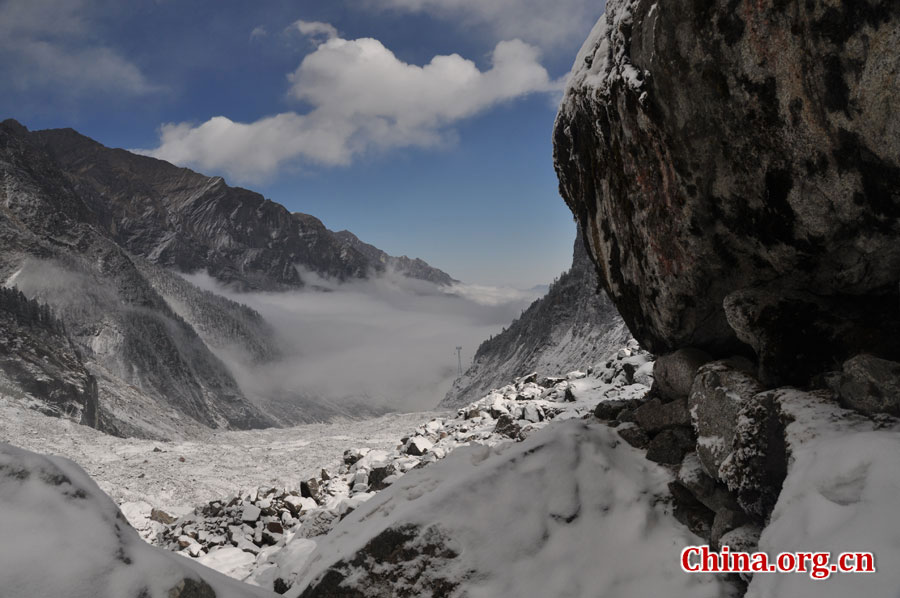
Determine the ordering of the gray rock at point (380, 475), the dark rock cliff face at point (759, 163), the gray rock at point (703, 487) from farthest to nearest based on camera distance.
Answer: the gray rock at point (380, 475)
the gray rock at point (703, 487)
the dark rock cliff face at point (759, 163)

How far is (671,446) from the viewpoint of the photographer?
7.27m

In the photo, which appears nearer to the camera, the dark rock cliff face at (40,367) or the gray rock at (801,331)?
the gray rock at (801,331)

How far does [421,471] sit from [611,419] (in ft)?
12.8

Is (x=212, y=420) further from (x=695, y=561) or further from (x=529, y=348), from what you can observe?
(x=695, y=561)

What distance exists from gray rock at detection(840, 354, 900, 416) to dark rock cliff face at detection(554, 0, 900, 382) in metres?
0.90

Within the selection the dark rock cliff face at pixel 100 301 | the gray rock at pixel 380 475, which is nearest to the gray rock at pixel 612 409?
the gray rock at pixel 380 475

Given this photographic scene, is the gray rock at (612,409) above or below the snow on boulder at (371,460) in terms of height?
above

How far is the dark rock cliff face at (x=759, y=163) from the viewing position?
4.59 metres

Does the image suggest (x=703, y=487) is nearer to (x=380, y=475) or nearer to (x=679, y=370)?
(x=679, y=370)

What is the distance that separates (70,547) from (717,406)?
23.9 feet

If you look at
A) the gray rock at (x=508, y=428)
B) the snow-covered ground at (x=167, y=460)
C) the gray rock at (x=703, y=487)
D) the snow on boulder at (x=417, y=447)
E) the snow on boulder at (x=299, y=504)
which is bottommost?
the snow-covered ground at (x=167, y=460)

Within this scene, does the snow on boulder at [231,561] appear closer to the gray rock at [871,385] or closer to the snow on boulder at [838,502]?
the snow on boulder at [838,502]

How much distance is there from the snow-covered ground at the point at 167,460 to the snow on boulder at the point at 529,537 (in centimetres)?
2293

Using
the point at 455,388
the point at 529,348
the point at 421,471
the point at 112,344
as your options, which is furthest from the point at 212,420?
the point at 421,471
